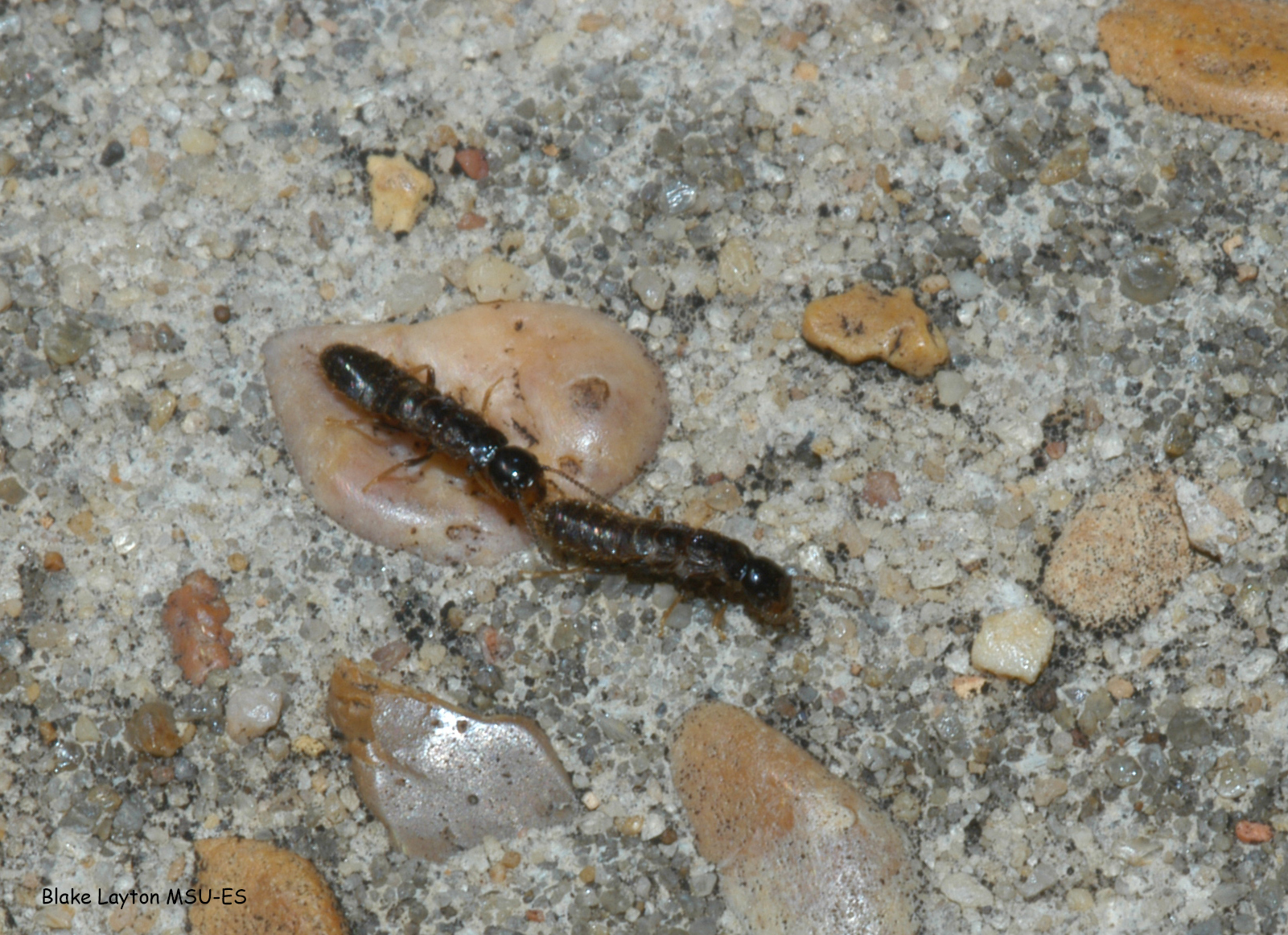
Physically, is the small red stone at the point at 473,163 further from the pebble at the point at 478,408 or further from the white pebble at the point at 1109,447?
the white pebble at the point at 1109,447

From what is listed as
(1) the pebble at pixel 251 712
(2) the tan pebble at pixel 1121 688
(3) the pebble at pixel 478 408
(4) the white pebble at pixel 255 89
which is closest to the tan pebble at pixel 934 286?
(3) the pebble at pixel 478 408

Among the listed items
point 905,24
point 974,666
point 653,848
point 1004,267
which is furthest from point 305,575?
point 905,24

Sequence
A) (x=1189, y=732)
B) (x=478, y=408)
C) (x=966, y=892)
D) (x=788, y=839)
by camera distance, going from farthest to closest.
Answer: (x=478, y=408) < (x=1189, y=732) < (x=966, y=892) < (x=788, y=839)

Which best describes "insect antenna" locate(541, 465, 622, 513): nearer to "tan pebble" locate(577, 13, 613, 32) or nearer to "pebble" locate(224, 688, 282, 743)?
"pebble" locate(224, 688, 282, 743)

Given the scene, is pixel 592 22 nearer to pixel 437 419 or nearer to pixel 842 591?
pixel 437 419

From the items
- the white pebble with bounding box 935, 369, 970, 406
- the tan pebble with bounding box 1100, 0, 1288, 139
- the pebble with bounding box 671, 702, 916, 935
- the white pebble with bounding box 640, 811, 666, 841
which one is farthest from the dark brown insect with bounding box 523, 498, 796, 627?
the tan pebble with bounding box 1100, 0, 1288, 139

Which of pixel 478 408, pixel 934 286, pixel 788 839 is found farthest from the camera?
pixel 934 286

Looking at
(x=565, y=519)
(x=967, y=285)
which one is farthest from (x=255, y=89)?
(x=967, y=285)
